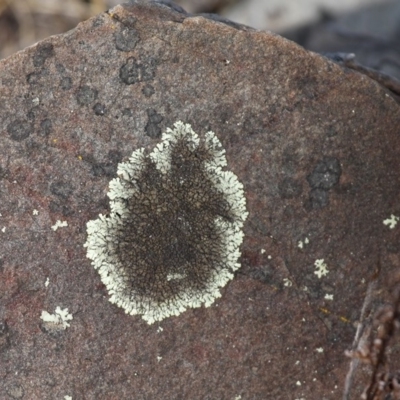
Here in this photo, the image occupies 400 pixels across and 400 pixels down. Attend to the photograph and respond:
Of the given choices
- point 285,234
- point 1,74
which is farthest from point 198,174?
point 1,74

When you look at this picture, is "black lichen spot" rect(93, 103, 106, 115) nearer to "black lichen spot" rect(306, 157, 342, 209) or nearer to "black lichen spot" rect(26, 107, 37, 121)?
A: "black lichen spot" rect(26, 107, 37, 121)

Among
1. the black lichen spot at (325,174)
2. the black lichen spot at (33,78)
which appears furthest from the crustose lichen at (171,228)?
the black lichen spot at (33,78)

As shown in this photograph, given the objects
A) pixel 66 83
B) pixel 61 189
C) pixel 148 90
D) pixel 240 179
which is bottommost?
pixel 240 179

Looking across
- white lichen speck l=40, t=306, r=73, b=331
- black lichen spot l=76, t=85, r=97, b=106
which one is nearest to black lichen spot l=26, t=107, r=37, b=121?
black lichen spot l=76, t=85, r=97, b=106

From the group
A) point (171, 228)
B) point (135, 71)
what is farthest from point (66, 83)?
point (171, 228)

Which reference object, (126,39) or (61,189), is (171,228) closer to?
(61,189)
